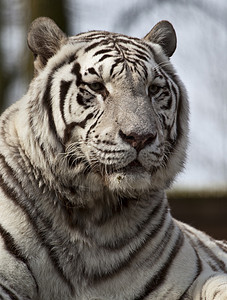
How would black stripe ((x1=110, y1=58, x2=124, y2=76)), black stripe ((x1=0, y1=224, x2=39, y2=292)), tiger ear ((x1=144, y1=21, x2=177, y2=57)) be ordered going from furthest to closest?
tiger ear ((x1=144, y1=21, x2=177, y2=57)), black stripe ((x1=110, y1=58, x2=124, y2=76)), black stripe ((x1=0, y1=224, x2=39, y2=292))

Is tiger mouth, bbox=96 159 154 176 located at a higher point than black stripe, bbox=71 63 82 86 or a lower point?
lower

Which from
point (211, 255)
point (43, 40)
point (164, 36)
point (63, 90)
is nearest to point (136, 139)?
point (63, 90)

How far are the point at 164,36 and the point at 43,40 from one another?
0.58 m

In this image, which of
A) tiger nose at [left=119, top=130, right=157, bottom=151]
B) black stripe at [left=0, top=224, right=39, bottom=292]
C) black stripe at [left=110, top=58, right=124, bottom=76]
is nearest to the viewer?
tiger nose at [left=119, top=130, right=157, bottom=151]

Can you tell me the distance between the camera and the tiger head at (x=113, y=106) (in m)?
2.39

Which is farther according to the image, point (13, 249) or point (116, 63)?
point (116, 63)

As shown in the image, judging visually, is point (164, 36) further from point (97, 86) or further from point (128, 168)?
point (128, 168)

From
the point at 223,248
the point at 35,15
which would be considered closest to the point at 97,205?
the point at 223,248

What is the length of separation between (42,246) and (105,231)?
0.26 m

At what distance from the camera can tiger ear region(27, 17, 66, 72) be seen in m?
2.70

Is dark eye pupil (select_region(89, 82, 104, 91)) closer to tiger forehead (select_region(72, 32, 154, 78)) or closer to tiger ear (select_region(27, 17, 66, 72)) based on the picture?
tiger forehead (select_region(72, 32, 154, 78))

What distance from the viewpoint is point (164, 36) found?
116 inches

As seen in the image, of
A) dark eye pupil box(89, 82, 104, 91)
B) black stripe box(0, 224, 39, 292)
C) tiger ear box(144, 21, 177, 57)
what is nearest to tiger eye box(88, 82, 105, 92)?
dark eye pupil box(89, 82, 104, 91)

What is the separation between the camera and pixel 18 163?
2592 mm
